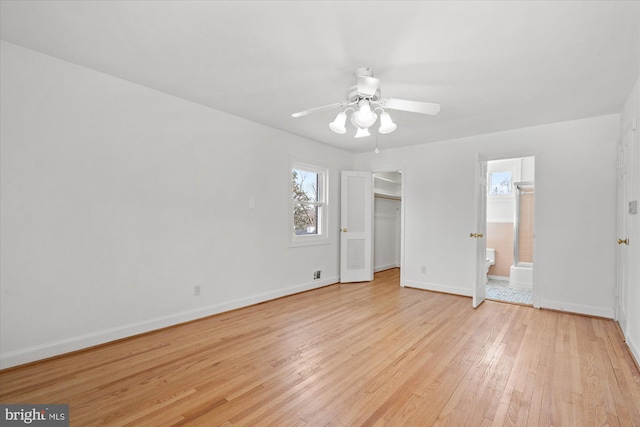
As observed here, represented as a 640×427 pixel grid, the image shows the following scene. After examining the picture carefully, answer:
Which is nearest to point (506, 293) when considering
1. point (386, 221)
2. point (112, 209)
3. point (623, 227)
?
point (623, 227)

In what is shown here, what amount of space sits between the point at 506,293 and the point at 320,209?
134 inches

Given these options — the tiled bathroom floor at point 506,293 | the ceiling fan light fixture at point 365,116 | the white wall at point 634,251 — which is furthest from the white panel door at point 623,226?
the ceiling fan light fixture at point 365,116

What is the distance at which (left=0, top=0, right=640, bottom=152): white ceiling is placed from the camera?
6.18 ft

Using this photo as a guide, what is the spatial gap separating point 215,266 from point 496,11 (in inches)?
137

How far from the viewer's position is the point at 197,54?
2.42 meters

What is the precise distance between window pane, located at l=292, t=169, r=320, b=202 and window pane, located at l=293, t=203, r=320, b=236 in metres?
0.13

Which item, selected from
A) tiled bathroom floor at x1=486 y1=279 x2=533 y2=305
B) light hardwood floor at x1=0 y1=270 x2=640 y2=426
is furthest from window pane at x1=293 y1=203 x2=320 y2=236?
tiled bathroom floor at x1=486 y1=279 x2=533 y2=305

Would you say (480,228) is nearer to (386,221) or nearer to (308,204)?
(308,204)

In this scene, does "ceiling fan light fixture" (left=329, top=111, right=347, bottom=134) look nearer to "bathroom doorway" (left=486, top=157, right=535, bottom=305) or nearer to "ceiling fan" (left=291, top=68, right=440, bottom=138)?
"ceiling fan" (left=291, top=68, right=440, bottom=138)

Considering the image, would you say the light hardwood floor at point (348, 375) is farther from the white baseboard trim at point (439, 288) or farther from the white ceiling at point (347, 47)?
the white ceiling at point (347, 47)

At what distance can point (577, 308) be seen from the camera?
3811 millimetres

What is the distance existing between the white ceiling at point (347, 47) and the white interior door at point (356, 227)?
2.43m

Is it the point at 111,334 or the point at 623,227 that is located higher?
the point at 623,227

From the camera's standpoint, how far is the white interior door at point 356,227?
218 inches
